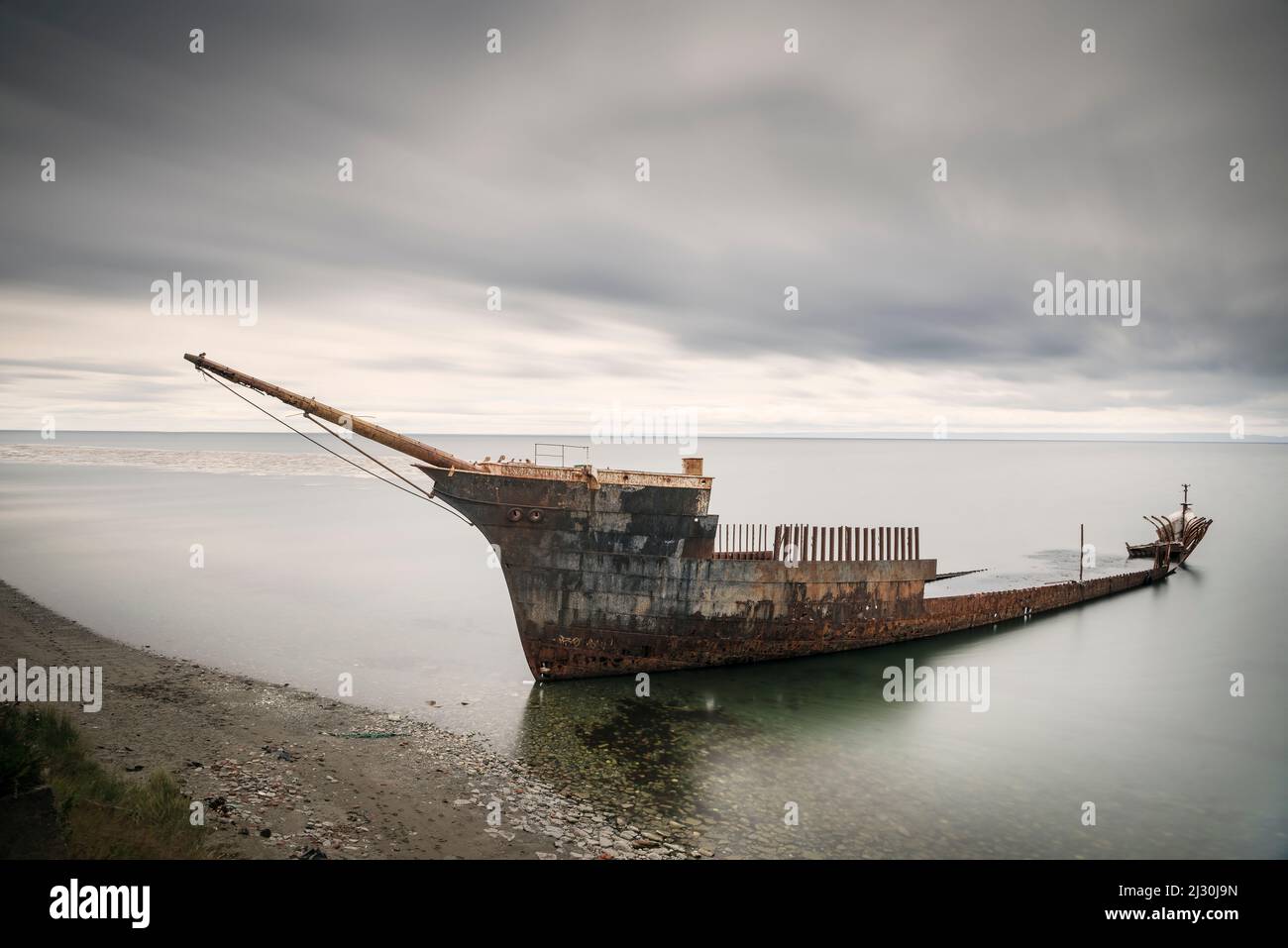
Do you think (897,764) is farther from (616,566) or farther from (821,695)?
(616,566)

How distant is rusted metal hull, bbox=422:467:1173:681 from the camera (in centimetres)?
1672

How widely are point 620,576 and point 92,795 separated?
35.7ft

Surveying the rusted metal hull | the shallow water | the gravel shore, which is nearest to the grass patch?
the gravel shore

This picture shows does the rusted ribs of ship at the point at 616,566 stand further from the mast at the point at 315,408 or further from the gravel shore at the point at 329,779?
the gravel shore at the point at 329,779

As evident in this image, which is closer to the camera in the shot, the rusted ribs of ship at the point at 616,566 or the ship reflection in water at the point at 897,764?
the ship reflection in water at the point at 897,764

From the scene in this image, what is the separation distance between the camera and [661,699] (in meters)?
16.4

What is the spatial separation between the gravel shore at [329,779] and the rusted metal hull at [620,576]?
164 inches

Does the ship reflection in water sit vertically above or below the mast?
below

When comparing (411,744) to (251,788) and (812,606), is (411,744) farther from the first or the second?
(812,606)

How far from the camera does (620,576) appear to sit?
17.0 m

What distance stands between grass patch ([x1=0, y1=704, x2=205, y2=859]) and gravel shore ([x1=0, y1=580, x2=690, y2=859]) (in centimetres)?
50

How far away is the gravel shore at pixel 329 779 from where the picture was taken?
9.72m

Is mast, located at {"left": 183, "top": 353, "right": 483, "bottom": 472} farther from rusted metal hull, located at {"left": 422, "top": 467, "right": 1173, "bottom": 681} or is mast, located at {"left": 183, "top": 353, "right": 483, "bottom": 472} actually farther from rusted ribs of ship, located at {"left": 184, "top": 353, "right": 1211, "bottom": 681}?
rusted metal hull, located at {"left": 422, "top": 467, "right": 1173, "bottom": 681}

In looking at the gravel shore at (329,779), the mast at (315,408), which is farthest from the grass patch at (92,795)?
the mast at (315,408)
